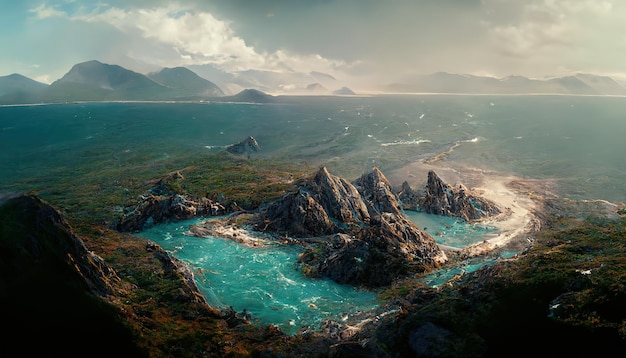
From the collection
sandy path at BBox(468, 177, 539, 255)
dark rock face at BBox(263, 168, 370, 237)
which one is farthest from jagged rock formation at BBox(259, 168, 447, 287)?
sandy path at BBox(468, 177, 539, 255)

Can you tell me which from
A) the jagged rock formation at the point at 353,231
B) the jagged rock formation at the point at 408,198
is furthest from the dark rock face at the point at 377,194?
the jagged rock formation at the point at 408,198

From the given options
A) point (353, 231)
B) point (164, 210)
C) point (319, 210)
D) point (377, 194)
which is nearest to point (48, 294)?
point (319, 210)

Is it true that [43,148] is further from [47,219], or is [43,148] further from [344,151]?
[47,219]

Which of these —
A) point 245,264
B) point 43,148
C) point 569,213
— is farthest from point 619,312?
point 43,148

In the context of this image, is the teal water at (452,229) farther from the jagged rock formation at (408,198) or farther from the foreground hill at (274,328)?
the foreground hill at (274,328)

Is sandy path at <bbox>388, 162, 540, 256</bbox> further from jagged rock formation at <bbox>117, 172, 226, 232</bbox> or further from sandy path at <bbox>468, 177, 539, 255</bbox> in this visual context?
jagged rock formation at <bbox>117, 172, 226, 232</bbox>
